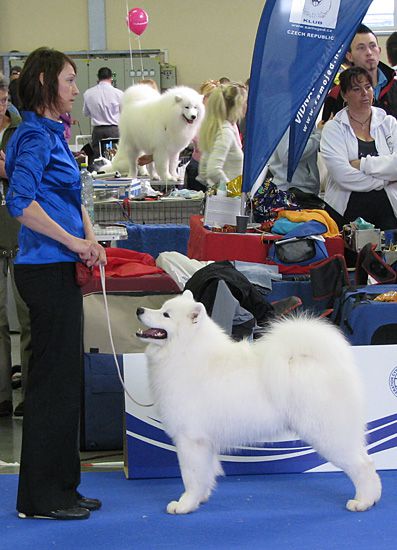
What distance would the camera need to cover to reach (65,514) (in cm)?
304

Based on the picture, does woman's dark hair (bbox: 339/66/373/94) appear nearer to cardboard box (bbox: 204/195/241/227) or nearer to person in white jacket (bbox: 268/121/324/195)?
person in white jacket (bbox: 268/121/324/195)

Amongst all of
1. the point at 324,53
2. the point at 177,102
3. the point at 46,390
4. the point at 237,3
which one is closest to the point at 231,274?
the point at 46,390

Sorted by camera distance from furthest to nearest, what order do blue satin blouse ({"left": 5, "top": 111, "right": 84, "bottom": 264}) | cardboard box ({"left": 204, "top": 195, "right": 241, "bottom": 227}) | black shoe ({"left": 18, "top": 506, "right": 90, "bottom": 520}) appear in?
cardboard box ({"left": 204, "top": 195, "right": 241, "bottom": 227}), black shoe ({"left": 18, "top": 506, "right": 90, "bottom": 520}), blue satin blouse ({"left": 5, "top": 111, "right": 84, "bottom": 264})

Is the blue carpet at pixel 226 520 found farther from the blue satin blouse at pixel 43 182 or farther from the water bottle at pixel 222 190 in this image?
the water bottle at pixel 222 190

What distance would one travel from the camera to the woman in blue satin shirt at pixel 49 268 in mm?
2770

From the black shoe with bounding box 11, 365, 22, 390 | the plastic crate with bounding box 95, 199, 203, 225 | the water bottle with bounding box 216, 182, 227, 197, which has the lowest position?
the black shoe with bounding box 11, 365, 22, 390

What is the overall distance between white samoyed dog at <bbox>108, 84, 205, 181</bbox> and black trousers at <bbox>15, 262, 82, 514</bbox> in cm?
448

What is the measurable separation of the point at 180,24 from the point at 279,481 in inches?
527

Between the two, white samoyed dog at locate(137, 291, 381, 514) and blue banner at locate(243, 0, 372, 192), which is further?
blue banner at locate(243, 0, 372, 192)

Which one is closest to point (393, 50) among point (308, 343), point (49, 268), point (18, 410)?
point (18, 410)

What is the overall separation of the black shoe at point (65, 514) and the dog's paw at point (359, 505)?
91 cm

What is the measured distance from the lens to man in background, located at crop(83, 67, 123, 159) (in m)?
11.3

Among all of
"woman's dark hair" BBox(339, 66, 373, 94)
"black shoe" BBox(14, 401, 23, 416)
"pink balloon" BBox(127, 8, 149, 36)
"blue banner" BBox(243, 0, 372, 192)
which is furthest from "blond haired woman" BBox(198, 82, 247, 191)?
"pink balloon" BBox(127, 8, 149, 36)

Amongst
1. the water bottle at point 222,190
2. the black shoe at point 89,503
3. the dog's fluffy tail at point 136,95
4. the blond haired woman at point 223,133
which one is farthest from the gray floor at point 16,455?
the dog's fluffy tail at point 136,95
